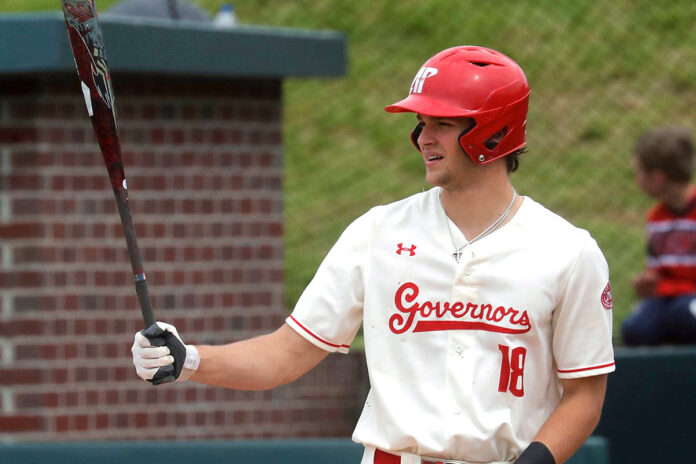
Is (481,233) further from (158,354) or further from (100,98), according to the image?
(100,98)

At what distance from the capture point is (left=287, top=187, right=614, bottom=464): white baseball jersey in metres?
3.27

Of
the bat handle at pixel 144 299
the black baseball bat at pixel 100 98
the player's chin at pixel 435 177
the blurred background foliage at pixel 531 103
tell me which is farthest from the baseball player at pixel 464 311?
the blurred background foliage at pixel 531 103

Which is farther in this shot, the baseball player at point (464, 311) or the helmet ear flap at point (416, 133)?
the helmet ear flap at point (416, 133)

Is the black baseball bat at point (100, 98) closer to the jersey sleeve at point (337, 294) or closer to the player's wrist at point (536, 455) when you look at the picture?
the jersey sleeve at point (337, 294)

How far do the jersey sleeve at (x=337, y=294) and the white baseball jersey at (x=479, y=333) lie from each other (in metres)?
0.04

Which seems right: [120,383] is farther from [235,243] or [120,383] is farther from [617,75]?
Answer: [617,75]

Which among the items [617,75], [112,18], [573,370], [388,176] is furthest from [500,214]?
[617,75]

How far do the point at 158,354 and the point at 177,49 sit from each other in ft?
9.49

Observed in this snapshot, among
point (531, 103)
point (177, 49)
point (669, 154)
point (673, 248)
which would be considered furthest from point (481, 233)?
point (531, 103)

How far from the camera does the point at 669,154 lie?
20.7 feet

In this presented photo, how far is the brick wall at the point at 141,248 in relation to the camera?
5797 millimetres

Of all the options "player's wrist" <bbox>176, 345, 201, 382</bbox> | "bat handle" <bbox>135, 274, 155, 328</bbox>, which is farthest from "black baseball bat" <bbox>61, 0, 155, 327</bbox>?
"player's wrist" <bbox>176, 345, 201, 382</bbox>

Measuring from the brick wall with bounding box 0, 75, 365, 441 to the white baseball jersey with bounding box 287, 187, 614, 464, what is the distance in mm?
2741

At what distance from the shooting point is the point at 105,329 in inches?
233
